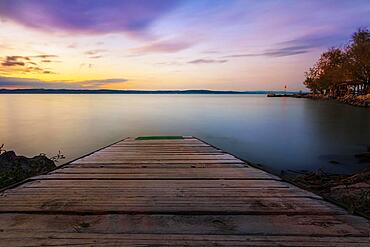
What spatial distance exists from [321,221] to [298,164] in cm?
946

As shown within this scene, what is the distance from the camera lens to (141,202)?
2570 mm

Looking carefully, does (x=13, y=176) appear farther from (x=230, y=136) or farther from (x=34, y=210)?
(x=230, y=136)

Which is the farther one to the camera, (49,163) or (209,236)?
(49,163)

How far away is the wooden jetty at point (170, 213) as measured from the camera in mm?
1860

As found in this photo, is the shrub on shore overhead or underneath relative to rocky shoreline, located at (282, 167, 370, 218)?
overhead

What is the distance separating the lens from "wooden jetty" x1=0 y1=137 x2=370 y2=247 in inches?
73.2

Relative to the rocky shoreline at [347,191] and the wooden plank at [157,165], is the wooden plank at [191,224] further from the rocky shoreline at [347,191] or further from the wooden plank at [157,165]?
the wooden plank at [157,165]

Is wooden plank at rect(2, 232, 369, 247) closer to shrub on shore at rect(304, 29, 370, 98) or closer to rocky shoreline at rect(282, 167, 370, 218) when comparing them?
rocky shoreline at rect(282, 167, 370, 218)

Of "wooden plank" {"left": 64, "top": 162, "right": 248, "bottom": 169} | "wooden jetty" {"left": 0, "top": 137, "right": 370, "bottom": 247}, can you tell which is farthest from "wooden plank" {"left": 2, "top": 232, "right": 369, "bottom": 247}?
"wooden plank" {"left": 64, "top": 162, "right": 248, "bottom": 169}

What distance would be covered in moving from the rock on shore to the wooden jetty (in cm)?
292

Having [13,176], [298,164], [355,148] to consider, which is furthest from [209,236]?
[355,148]

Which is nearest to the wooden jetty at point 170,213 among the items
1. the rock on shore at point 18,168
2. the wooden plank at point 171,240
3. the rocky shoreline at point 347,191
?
the wooden plank at point 171,240

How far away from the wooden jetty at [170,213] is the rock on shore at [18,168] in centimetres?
292

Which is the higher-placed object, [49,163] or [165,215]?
[165,215]
